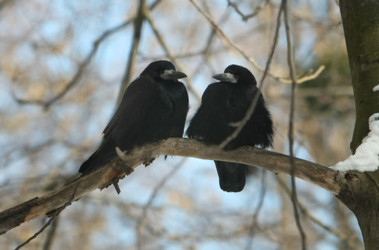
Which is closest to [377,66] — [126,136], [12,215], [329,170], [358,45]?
[358,45]

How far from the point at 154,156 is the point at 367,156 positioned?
1.39 m

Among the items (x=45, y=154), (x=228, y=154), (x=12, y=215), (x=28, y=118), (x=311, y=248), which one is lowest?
(x=12, y=215)

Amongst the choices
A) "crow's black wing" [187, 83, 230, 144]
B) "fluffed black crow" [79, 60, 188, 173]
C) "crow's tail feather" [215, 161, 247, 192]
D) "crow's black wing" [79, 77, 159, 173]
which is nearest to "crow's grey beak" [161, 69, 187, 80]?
"fluffed black crow" [79, 60, 188, 173]

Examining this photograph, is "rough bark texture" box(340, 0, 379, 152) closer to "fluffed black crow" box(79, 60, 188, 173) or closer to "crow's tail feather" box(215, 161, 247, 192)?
"crow's tail feather" box(215, 161, 247, 192)

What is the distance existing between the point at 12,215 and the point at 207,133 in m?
1.44

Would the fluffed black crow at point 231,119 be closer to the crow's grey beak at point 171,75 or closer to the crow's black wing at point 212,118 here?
the crow's black wing at point 212,118

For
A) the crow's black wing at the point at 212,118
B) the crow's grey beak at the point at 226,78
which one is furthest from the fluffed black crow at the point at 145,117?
the crow's grey beak at the point at 226,78

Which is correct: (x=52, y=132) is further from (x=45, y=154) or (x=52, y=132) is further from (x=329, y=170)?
(x=329, y=170)

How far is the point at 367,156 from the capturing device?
3.24m

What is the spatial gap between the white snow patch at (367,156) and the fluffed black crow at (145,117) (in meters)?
1.41

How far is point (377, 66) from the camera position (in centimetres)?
358

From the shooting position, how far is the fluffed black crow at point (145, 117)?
13.6 ft

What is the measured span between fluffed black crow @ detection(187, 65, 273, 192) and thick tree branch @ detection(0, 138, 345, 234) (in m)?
0.32

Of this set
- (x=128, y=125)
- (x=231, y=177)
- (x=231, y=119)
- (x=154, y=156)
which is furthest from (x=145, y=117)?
(x=231, y=177)
